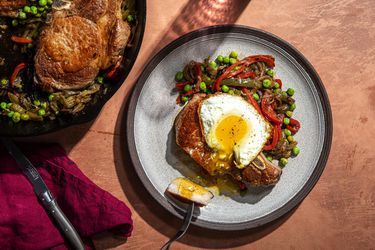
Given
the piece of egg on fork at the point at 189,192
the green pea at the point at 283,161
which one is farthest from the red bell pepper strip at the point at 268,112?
the piece of egg on fork at the point at 189,192

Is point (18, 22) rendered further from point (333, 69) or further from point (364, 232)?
point (364, 232)

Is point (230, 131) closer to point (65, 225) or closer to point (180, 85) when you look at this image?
point (180, 85)

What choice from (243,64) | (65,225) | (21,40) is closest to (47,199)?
(65,225)

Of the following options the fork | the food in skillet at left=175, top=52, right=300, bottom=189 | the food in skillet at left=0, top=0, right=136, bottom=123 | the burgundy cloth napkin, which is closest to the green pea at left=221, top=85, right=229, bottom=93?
the food in skillet at left=175, top=52, right=300, bottom=189

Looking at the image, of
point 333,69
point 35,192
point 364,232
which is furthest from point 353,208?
point 35,192

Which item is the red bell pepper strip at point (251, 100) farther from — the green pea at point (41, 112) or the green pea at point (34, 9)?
the green pea at point (34, 9)

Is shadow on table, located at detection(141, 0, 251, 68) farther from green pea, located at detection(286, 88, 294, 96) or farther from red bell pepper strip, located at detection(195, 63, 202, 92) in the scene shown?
green pea, located at detection(286, 88, 294, 96)
